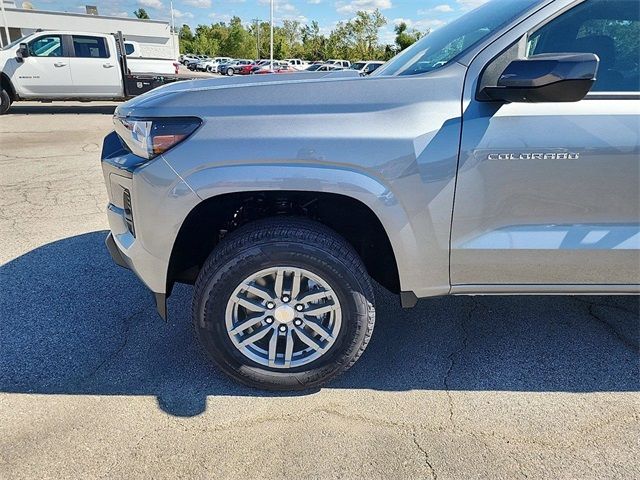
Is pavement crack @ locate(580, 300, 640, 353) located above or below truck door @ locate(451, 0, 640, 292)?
below

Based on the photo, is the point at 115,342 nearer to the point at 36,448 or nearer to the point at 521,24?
the point at 36,448

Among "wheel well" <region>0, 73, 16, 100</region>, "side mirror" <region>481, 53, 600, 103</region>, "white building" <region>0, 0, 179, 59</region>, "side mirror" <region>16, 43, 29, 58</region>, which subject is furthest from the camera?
"white building" <region>0, 0, 179, 59</region>

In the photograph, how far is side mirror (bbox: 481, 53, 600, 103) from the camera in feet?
6.15

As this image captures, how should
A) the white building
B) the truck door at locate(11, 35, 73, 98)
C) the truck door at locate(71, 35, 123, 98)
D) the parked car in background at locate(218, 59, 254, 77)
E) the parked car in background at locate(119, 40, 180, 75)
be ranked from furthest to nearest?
the parked car in background at locate(218, 59, 254, 77) → the white building → the parked car in background at locate(119, 40, 180, 75) → the truck door at locate(71, 35, 123, 98) → the truck door at locate(11, 35, 73, 98)

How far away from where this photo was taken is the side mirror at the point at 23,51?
36.3 feet

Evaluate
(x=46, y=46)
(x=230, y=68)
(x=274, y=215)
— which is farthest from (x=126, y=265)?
(x=230, y=68)

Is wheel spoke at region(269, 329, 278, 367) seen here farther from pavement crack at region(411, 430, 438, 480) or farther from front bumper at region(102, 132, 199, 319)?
pavement crack at region(411, 430, 438, 480)

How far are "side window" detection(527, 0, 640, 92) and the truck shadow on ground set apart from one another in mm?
1527

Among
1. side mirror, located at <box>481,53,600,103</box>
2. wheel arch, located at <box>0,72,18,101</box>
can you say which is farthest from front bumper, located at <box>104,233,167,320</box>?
wheel arch, located at <box>0,72,18,101</box>

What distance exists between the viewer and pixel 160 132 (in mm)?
2135

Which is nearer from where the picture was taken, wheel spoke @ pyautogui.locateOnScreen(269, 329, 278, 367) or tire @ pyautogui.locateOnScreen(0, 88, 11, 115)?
wheel spoke @ pyautogui.locateOnScreen(269, 329, 278, 367)

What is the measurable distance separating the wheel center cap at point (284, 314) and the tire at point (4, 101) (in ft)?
40.2

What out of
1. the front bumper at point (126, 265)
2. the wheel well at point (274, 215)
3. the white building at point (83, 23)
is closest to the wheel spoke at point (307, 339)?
the wheel well at point (274, 215)

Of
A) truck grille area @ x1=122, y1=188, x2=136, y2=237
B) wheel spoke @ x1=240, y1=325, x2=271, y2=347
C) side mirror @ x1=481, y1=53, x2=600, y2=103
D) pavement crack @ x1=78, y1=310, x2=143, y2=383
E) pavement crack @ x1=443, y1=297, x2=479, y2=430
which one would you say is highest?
side mirror @ x1=481, y1=53, x2=600, y2=103
